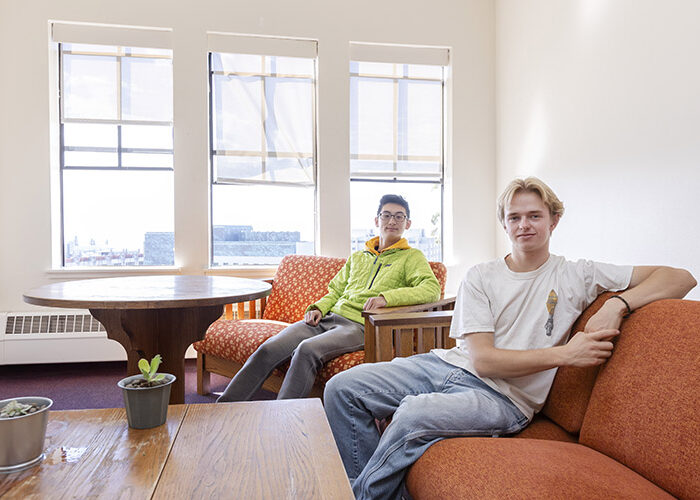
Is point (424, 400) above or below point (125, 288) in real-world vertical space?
below

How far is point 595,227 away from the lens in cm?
274

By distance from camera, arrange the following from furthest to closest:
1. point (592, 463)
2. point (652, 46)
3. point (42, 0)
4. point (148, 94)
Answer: point (148, 94) < point (42, 0) < point (652, 46) < point (592, 463)

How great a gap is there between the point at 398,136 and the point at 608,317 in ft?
9.57

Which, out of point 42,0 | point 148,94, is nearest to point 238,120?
point 148,94

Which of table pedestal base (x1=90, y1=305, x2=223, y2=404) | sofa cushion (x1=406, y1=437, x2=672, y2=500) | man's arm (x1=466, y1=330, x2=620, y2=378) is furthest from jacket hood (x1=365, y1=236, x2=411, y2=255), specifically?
sofa cushion (x1=406, y1=437, x2=672, y2=500)

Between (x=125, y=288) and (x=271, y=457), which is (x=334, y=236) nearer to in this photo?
(x=125, y=288)

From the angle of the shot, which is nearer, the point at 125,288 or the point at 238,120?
the point at 125,288

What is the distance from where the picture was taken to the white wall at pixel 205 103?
3.35 metres

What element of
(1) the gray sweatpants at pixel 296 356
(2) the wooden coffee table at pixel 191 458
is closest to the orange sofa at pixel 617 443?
(2) the wooden coffee table at pixel 191 458

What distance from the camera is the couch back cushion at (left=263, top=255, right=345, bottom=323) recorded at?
2.98 meters

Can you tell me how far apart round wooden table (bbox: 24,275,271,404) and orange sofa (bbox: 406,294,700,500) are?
1045 mm

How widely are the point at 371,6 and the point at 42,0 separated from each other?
2.44 m

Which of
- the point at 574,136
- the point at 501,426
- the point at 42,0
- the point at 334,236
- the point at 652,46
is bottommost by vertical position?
the point at 501,426

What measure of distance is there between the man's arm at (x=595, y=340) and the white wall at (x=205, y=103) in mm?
2477
